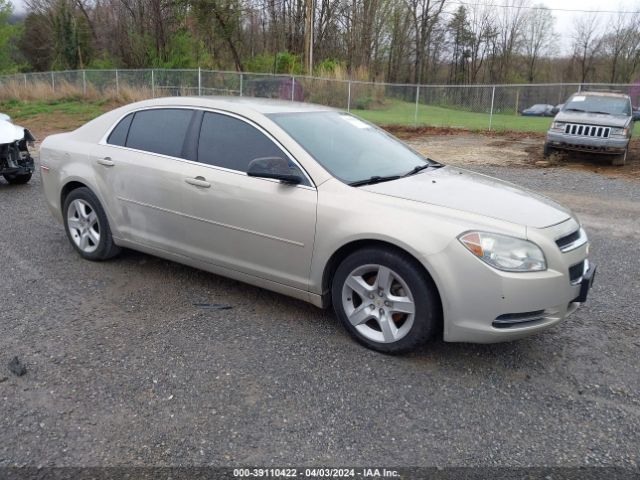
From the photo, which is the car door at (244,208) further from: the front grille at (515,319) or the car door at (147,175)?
the front grille at (515,319)

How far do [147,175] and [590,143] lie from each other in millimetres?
10725

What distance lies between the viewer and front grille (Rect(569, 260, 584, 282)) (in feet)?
10.9

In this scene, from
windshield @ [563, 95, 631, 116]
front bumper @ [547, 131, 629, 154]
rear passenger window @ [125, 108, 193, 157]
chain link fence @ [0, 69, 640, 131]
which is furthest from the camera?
chain link fence @ [0, 69, 640, 131]

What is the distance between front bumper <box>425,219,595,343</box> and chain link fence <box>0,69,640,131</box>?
63.6 feet

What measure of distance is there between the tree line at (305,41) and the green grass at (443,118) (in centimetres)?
447

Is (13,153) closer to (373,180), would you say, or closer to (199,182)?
(199,182)

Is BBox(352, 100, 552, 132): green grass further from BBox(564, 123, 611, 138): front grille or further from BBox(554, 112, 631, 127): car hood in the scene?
BBox(564, 123, 611, 138): front grille

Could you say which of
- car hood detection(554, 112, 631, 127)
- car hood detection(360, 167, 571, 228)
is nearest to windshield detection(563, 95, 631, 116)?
A: car hood detection(554, 112, 631, 127)

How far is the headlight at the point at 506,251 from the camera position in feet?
10.3

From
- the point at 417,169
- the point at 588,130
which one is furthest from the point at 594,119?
the point at 417,169

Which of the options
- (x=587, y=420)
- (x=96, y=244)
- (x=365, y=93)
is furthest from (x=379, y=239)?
(x=365, y=93)

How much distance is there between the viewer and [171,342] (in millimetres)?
3648

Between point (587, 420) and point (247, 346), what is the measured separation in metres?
2.01

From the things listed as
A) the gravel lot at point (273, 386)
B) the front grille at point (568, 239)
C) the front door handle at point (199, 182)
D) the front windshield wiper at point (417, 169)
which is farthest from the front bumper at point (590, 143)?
the front door handle at point (199, 182)
